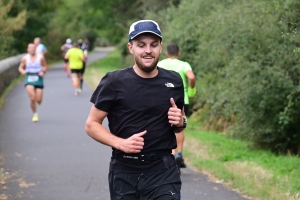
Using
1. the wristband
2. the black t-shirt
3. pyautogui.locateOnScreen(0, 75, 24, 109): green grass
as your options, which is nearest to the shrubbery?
the wristband

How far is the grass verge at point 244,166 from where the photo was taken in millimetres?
8633

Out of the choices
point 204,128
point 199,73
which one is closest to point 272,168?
point 204,128

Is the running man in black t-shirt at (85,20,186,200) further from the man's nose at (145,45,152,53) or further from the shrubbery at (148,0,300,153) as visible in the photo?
the shrubbery at (148,0,300,153)

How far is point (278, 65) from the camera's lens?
11484 millimetres

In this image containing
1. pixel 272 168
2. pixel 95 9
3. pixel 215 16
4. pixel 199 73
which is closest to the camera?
pixel 272 168

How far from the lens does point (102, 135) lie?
194 inches

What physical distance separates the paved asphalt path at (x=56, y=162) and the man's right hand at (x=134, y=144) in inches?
161

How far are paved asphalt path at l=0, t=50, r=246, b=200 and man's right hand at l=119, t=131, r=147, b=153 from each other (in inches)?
161

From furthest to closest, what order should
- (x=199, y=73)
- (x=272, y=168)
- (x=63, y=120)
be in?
(x=199, y=73) → (x=63, y=120) → (x=272, y=168)

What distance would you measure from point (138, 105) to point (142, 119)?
11 centimetres

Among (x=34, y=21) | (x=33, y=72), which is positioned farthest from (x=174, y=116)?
(x=34, y=21)

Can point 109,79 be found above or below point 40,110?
above

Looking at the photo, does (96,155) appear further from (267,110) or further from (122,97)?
(122,97)

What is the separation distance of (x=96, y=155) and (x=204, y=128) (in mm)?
5445
